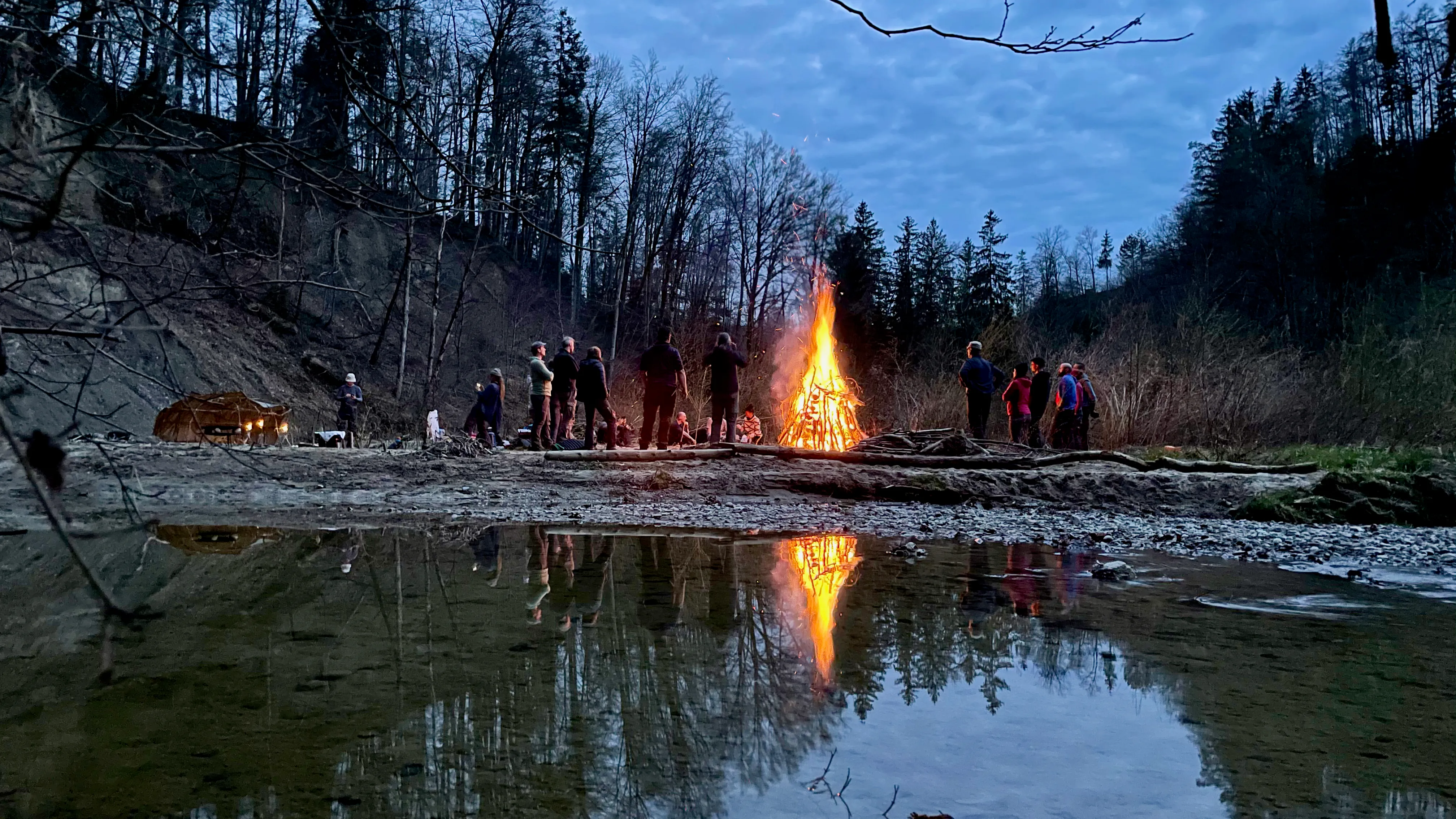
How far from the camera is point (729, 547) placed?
762 cm

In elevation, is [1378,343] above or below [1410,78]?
below

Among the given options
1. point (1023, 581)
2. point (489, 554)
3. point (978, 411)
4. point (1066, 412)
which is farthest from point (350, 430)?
point (1023, 581)

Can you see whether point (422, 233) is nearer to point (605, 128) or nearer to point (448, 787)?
point (605, 128)

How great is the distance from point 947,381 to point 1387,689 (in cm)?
1981

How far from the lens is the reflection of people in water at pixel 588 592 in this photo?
4.66 metres

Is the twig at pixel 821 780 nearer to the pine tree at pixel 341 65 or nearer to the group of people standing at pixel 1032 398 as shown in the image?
the pine tree at pixel 341 65

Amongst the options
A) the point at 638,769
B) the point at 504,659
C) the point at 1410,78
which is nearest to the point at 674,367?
the point at 504,659

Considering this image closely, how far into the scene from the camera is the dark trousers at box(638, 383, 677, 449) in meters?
14.5

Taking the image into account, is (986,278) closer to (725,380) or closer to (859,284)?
(859,284)

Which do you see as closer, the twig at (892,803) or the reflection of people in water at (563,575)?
the twig at (892,803)

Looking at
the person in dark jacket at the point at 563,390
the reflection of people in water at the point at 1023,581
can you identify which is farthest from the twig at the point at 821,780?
the person in dark jacket at the point at 563,390

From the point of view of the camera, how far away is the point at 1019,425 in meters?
16.8

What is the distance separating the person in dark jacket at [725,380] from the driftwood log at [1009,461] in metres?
1.53

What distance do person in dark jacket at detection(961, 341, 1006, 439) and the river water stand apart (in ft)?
34.1
